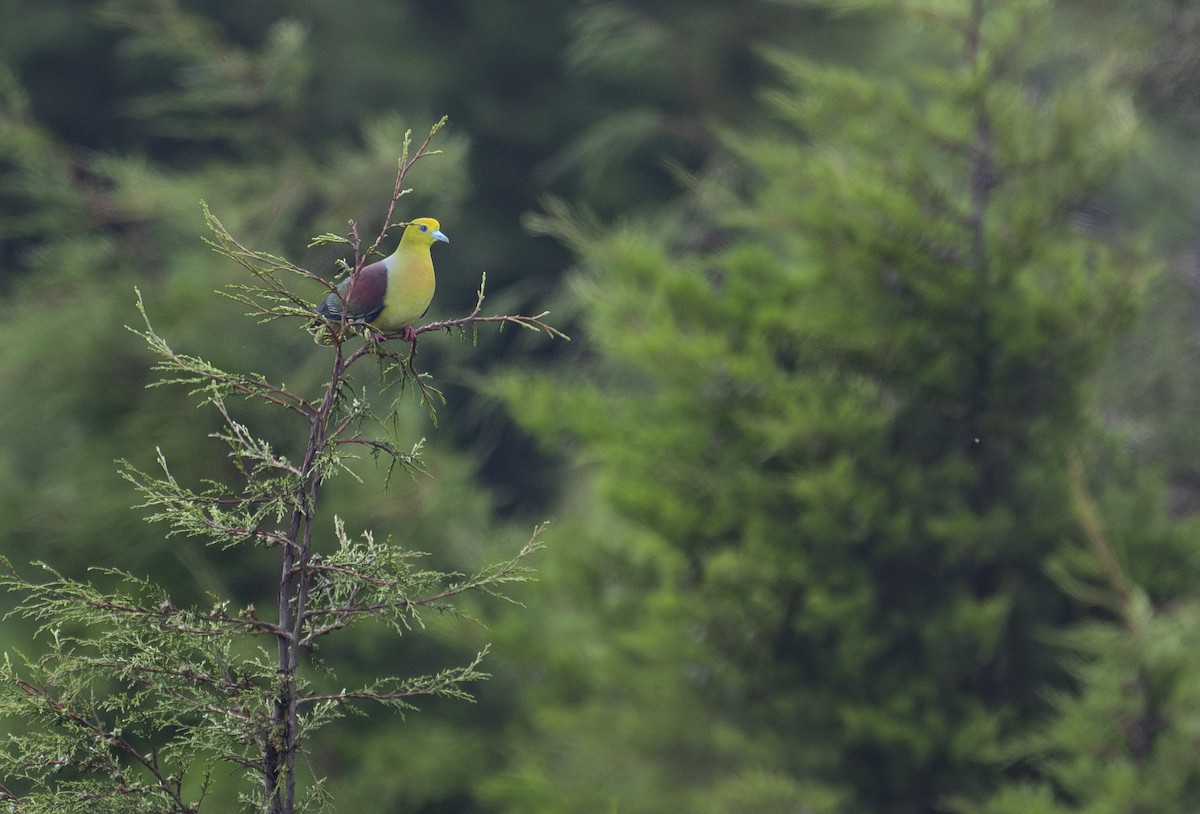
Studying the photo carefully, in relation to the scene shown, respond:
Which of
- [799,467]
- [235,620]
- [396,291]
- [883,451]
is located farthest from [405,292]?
[883,451]

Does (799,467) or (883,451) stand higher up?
(883,451)

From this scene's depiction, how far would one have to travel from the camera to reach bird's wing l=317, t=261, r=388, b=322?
1915 millimetres

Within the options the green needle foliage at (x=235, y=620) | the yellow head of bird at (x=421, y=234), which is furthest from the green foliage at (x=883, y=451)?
the green needle foliage at (x=235, y=620)

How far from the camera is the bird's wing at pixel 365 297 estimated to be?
75.4 inches

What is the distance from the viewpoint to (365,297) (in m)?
1.94

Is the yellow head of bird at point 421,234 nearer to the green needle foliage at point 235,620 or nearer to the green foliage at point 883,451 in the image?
the green needle foliage at point 235,620

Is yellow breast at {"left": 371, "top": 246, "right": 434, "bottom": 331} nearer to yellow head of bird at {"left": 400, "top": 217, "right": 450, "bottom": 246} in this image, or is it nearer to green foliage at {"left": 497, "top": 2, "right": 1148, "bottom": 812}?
yellow head of bird at {"left": 400, "top": 217, "right": 450, "bottom": 246}

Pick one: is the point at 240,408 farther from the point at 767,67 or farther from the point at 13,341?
the point at 767,67

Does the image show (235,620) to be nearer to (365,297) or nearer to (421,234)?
(365,297)

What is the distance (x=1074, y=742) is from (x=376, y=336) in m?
3.65

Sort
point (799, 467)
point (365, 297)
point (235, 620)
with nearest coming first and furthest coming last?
point (235, 620)
point (365, 297)
point (799, 467)

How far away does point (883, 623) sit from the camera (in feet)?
17.3

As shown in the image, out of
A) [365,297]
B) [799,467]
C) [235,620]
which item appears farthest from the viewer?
[799,467]

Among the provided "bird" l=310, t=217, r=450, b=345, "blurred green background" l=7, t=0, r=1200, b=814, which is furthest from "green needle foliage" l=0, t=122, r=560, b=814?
"blurred green background" l=7, t=0, r=1200, b=814
